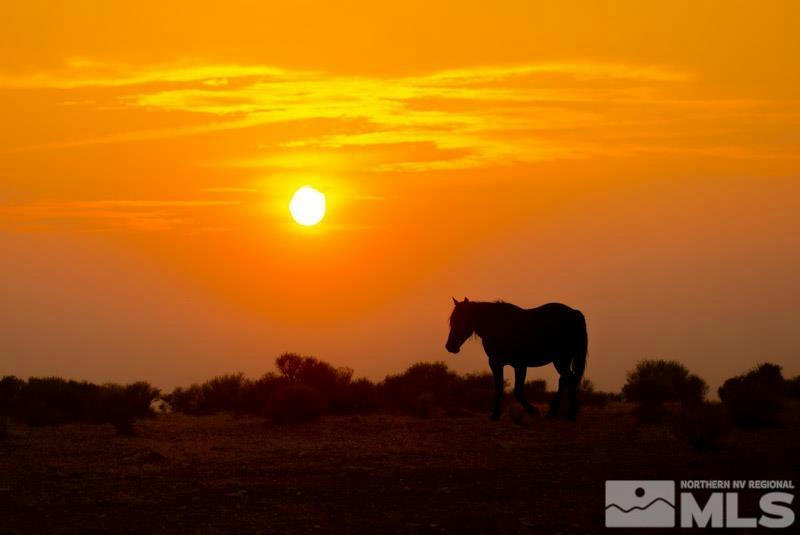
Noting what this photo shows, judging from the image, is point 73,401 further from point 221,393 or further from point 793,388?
point 793,388

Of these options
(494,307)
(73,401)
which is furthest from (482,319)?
(73,401)

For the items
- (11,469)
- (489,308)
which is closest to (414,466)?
(11,469)

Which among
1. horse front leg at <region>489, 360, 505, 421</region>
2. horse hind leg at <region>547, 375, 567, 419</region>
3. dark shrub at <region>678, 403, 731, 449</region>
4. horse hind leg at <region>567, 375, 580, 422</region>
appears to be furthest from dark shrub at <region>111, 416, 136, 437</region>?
dark shrub at <region>678, 403, 731, 449</region>

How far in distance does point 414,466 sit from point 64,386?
16.7 meters

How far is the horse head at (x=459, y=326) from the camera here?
27.4 metres

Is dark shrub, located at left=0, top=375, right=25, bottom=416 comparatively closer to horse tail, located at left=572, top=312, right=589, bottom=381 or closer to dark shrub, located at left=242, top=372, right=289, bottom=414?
dark shrub, located at left=242, top=372, right=289, bottom=414

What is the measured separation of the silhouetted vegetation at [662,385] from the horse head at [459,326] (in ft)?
15.8

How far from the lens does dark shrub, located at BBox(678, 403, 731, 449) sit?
2048 cm

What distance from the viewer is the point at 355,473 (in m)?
18.7

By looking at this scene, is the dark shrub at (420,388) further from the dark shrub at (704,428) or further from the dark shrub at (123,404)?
the dark shrub at (704,428)

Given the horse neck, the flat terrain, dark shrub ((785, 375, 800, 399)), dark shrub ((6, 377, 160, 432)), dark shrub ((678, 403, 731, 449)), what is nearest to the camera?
the flat terrain

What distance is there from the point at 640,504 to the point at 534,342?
11.3 m

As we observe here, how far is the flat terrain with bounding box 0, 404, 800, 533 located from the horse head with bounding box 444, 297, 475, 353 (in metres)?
1.84

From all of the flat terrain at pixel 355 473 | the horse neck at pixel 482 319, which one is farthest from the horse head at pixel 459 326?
the flat terrain at pixel 355 473
